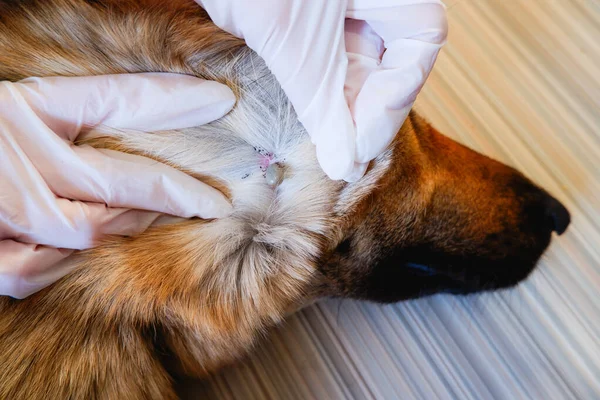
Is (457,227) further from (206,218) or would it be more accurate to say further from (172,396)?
(172,396)

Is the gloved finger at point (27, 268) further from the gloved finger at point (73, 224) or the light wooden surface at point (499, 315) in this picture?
the light wooden surface at point (499, 315)

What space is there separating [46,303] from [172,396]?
0.89ft

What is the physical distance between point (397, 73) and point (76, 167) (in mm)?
483

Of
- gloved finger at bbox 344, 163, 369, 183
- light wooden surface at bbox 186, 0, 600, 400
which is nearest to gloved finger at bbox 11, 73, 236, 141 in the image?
gloved finger at bbox 344, 163, 369, 183

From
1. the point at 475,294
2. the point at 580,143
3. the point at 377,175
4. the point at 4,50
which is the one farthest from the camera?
the point at 580,143

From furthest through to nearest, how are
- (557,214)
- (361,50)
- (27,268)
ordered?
(557,214) → (361,50) → (27,268)

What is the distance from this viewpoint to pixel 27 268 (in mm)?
652

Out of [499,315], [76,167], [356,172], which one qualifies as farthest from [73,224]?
[499,315]

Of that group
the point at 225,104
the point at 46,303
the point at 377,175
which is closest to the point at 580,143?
the point at 377,175

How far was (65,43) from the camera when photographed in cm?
69

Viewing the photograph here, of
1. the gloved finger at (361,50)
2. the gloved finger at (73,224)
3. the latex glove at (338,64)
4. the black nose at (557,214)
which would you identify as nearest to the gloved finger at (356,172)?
the latex glove at (338,64)

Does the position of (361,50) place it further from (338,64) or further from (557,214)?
(557,214)

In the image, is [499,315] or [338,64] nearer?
[338,64]

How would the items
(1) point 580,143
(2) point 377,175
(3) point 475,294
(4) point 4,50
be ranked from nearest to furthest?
(4) point 4,50 < (2) point 377,175 < (3) point 475,294 < (1) point 580,143
